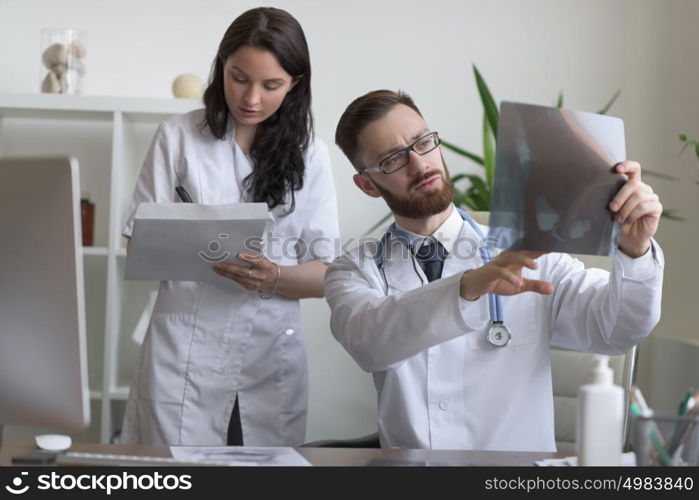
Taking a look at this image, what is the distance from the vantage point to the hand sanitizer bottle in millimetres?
1195

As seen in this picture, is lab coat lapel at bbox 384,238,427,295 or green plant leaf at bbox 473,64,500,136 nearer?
lab coat lapel at bbox 384,238,427,295

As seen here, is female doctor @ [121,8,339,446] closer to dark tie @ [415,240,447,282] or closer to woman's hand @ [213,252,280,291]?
woman's hand @ [213,252,280,291]

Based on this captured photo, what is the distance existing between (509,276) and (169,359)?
1.08 metres

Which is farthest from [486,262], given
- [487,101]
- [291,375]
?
[487,101]

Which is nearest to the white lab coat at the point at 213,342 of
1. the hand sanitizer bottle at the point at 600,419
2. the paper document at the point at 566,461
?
the paper document at the point at 566,461

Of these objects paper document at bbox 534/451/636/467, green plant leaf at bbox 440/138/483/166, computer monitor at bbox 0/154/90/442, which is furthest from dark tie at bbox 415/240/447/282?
green plant leaf at bbox 440/138/483/166

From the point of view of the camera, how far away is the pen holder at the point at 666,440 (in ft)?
3.87

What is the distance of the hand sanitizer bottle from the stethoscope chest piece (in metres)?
Answer: 0.59

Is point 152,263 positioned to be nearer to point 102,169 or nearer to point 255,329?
point 255,329

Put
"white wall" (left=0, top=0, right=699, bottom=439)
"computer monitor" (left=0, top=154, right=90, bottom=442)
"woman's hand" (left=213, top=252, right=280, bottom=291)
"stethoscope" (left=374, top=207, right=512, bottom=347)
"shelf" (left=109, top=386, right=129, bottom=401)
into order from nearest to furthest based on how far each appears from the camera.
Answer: "computer monitor" (left=0, top=154, right=90, bottom=442) → "stethoscope" (left=374, top=207, right=512, bottom=347) → "woman's hand" (left=213, top=252, right=280, bottom=291) → "shelf" (left=109, top=386, right=129, bottom=401) → "white wall" (left=0, top=0, right=699, bottom=439)

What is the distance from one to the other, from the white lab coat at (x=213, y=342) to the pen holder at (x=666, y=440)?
1.23 m

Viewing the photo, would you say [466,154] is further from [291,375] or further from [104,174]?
[104,174]

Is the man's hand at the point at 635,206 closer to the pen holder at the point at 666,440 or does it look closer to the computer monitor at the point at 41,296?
the pen holder at the point at 666,440

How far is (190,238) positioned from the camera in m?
2.14
